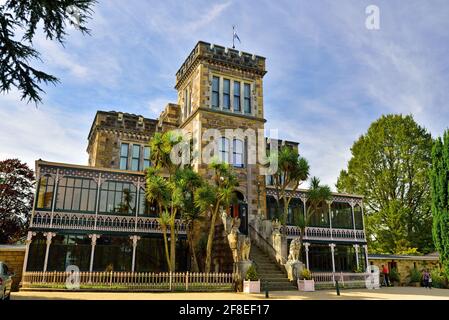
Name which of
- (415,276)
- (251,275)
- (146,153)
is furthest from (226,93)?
(415,276)

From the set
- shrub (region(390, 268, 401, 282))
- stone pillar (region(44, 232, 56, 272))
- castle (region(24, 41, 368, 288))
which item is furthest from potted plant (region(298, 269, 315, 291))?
stone pillar (region(44, 232, 56, 272))

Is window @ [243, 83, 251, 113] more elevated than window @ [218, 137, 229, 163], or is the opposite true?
window @ [243, 83, 251, 113]

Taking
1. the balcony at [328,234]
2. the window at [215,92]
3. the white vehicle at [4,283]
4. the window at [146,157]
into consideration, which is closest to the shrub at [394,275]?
the balcony at [328,234]

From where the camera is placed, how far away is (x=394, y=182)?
3241 centimetres

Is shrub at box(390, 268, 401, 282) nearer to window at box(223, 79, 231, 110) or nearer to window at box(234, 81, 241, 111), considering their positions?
window at box(234, 81, 241, 111)

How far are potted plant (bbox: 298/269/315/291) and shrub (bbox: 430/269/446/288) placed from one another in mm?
11964

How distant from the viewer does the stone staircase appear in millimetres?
18047

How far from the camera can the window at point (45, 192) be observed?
20.3 metres

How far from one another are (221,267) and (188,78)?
1406 cm

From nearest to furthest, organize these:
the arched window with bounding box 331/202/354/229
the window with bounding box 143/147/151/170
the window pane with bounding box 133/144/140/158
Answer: the window pane with bounding box 133/144/140/158 → the window with bounding box 143/147/151/170 → the arched window with bounding box 331/202/354/229

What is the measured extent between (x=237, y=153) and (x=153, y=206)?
653cm

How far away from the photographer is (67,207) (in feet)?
68.4

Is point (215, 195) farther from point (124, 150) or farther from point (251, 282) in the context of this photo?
point (124, 150)
